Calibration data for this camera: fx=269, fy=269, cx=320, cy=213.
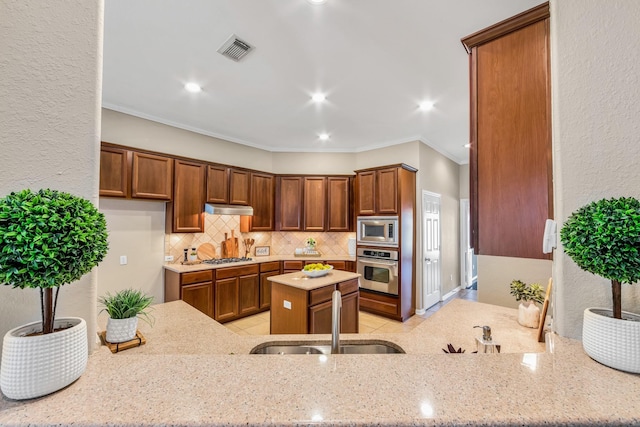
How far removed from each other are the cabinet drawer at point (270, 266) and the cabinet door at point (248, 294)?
0.16 meters

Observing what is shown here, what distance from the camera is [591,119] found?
2.80 ft

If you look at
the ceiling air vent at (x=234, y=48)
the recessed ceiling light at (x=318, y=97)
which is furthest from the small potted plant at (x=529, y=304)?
the ceiling air vent at (x=234, y=48)

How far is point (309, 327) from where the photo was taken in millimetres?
2678

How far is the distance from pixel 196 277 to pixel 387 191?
3027mm

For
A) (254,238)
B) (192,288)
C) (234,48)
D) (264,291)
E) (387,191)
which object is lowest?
(264,291)

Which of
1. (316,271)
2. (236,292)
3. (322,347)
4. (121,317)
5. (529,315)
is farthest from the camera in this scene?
(236,292)

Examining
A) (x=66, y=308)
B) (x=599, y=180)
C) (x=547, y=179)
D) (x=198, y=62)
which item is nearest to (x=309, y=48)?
(x=198, y=62)

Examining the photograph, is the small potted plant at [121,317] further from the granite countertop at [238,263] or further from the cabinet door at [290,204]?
the cabinet door at [290,204]

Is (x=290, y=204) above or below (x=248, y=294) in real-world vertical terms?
above

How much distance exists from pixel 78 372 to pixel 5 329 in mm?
231

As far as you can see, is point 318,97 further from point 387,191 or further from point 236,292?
point 236,292

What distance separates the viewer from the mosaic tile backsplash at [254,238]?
3979mm

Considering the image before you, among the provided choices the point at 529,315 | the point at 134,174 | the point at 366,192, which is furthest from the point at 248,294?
the point at 529,315

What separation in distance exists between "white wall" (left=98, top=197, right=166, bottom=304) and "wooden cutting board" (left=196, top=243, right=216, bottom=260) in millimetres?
527
